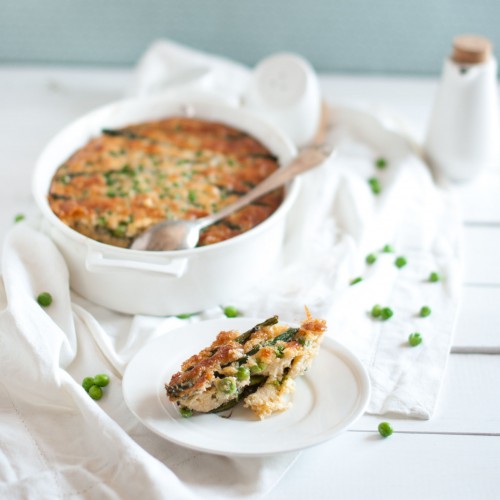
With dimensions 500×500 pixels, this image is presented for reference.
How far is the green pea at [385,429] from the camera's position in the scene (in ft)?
7.75

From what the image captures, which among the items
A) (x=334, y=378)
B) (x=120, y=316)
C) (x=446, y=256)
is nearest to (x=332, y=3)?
(x=446, y=256)

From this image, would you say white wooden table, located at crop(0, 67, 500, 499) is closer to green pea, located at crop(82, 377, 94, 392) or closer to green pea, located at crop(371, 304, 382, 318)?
green pea, located at crop(371, 304, 382, 318)

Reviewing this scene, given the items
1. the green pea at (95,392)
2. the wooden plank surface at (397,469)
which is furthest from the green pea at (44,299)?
the wooden plank surface at (397,469)

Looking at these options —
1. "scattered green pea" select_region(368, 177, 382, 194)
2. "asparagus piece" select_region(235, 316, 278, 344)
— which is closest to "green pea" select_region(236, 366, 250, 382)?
"asparagus piece" select_region(235, 316, 278, 344)

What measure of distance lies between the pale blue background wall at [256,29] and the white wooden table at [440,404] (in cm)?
48

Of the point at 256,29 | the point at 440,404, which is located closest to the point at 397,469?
the point at 440,404

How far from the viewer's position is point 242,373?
225 centimetres

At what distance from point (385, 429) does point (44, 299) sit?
120 centimetres

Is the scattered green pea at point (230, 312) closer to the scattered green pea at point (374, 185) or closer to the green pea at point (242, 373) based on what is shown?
the green pea at point (242, 373)

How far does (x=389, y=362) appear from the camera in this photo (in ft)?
8.63

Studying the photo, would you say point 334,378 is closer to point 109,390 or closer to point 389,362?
point 389,362

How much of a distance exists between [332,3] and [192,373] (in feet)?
9.57

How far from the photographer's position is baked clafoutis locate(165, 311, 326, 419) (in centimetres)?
223

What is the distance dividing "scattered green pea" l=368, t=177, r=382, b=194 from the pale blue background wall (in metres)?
1.34
